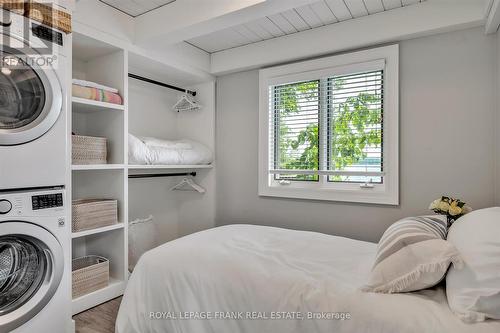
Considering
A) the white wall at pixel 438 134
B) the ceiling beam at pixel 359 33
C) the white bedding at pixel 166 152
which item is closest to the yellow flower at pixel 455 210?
the white wall at pixel 438 134

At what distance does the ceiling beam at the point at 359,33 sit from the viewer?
214 cm

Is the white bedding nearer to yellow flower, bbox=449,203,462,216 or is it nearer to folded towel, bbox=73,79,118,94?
folded towel, bbox=73,79,118,94

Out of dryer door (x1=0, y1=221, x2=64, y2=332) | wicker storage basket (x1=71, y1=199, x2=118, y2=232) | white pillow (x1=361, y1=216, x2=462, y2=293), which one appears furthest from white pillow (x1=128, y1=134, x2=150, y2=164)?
white pillow (x1=361, y1=216, x2=462, y2=293)

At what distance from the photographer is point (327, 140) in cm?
278

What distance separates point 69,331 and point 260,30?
8.89 feet

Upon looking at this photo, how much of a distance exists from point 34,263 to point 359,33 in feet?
9.31

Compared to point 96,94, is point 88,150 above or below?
below

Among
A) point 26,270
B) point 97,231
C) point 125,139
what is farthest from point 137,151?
point 26,270

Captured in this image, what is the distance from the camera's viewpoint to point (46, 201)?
1730 mm

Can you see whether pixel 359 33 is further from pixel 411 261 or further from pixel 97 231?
A: pixel 97 231

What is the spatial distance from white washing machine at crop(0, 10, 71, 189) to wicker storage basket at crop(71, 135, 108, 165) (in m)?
0.41

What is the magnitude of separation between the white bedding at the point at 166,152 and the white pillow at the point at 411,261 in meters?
2.05

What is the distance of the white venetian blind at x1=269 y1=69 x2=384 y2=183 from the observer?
2.57 meters

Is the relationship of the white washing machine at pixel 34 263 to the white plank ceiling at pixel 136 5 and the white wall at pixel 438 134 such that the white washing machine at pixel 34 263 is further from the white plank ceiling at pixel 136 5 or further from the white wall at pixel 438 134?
the white wall at pixel 438 134
